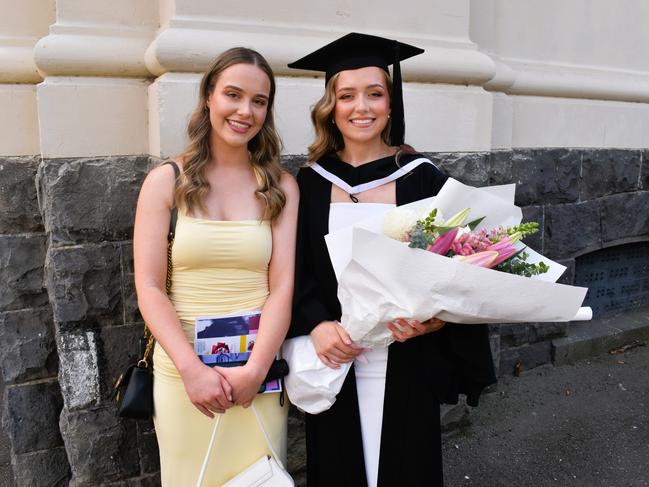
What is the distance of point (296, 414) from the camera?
3.09 meters

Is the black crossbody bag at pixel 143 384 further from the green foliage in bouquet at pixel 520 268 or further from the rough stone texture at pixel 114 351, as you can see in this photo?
the green foliage in bouquet at pixel 520 268

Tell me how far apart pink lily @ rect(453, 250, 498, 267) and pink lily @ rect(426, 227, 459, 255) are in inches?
2.3

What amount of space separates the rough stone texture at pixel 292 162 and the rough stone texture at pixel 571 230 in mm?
2351

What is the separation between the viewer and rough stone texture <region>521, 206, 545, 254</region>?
13.8 feet

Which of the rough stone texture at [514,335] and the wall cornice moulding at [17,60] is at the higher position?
the wall cornice moulding at [17,60]

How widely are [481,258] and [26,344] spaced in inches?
98.0

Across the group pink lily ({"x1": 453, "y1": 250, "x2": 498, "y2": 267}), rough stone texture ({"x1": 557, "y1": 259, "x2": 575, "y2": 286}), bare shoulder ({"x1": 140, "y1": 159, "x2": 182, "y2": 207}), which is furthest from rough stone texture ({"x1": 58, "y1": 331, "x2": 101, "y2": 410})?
rough stone texture ({"x1": 557, "y1": 259, "x2": 575, "y2": 286})

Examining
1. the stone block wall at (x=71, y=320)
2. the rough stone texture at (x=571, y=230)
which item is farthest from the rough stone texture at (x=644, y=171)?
the stone block wall at (x=71, y=320)

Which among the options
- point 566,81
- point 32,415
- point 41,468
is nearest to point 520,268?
point 32,415

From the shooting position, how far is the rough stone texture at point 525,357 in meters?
4.34

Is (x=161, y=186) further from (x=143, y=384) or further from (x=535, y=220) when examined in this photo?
(x=535, y=220)

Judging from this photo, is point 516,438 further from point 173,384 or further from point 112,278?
point 112,278

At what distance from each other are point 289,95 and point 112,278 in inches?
52.0

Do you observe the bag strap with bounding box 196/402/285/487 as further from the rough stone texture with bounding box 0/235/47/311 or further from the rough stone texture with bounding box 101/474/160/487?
the rough stone texture with bounding box 0/235/47/311
